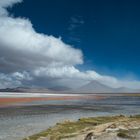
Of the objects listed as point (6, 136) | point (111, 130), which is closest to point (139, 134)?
point (111, 130)

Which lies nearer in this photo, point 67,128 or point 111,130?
point 111,130

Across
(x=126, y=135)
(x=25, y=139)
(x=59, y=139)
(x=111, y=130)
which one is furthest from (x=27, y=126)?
(x=126, y=135)

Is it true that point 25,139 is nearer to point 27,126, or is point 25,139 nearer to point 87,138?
point 87,138

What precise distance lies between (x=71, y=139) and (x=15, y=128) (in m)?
10.5

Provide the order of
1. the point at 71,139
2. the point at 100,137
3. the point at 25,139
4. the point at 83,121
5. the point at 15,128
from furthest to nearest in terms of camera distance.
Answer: the point at 83,121 → the point at 15,128 → the point at 25,139 → the point at 71,139 → the point at 100,137

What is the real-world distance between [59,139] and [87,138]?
254 cm

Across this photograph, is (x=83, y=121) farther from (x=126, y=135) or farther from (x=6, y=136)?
(x=126, y=135)

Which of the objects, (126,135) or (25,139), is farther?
(25,139)

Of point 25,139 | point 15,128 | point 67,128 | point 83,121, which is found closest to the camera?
point 25,139

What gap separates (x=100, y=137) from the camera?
16.4 meters

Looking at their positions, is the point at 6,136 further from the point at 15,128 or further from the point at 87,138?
the point at 87,138

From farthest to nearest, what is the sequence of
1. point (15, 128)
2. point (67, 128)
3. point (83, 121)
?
1. point (83, 121)
2. point (15, 128)
3. point (67, 128)

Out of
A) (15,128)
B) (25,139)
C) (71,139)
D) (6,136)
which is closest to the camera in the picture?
(71,139)

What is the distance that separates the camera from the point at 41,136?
21.5 m
